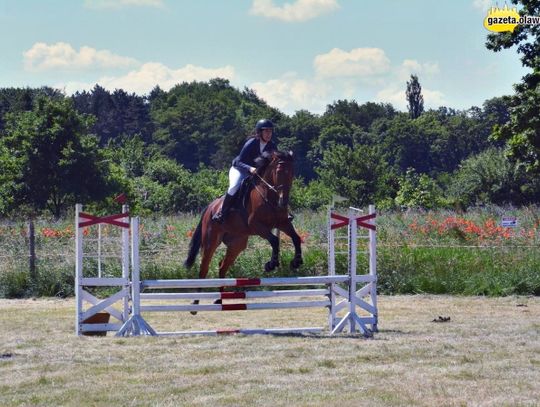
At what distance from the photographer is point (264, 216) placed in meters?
12.2

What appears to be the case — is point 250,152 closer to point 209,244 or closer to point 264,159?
point 264,159

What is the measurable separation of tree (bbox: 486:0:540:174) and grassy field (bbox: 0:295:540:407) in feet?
46.3

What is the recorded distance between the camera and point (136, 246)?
1134 cm

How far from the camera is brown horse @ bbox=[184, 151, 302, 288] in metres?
11.6

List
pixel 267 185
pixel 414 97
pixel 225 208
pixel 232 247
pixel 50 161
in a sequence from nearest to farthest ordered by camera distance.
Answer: pixel 267 185
pixel 225 208
pixel 232 247
pixel 50 161
pixel 414 97

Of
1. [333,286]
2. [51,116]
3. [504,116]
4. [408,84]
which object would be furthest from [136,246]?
[408,84]

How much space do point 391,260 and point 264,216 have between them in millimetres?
8057

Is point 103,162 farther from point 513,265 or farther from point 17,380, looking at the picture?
point 17,380

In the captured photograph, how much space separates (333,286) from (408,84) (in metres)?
107

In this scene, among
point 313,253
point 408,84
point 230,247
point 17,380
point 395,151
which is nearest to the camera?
point 17,380

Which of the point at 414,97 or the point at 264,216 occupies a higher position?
the point at 414,97

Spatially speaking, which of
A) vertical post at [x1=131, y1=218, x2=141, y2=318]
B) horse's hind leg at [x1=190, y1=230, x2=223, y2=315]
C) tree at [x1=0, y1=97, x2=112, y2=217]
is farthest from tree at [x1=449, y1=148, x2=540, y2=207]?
vertical post at [x1=131, y1=218, x2=141, y2=318]

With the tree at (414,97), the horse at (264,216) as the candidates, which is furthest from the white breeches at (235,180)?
the tree at (414,97)

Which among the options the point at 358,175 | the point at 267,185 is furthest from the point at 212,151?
the point at 267,185
